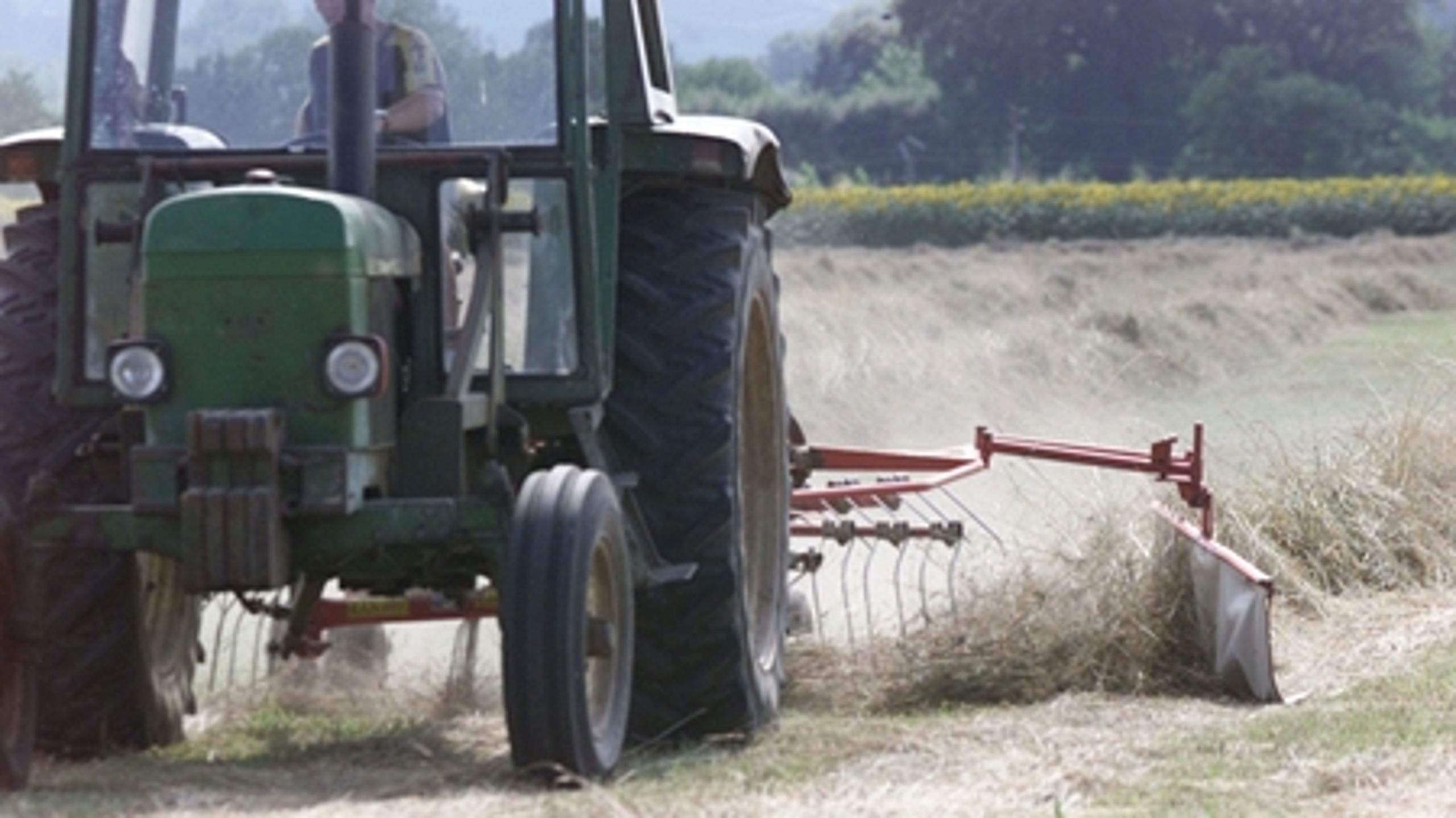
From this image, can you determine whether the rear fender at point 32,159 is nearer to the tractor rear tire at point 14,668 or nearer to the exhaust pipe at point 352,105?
the exhaust pipe at point 352,105

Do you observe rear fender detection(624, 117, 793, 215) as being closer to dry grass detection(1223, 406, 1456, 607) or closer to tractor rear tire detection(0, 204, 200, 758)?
tractor rear tire detection(0, 204, 200, 758)

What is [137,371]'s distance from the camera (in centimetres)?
647

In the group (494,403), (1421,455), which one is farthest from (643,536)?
(1421,455)

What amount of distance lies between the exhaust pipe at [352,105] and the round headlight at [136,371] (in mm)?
669

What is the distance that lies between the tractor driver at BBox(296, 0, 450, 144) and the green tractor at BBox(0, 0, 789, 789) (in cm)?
5

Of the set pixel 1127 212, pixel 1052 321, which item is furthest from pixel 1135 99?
pixel 1052 321

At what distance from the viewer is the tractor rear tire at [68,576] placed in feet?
23.5

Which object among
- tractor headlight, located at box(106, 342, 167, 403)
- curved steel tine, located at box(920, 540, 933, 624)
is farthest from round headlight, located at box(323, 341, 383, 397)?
curved steel tine, located at box(920, 540, 933, 624)

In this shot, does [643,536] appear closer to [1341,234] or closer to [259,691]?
[259,691]

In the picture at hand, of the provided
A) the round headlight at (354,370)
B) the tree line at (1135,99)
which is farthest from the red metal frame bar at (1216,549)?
the tree line at (1135,99)

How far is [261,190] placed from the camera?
6.50m

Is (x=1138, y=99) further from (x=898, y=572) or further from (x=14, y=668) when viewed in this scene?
(x=14, y=668)

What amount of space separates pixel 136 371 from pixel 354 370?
0.50 m

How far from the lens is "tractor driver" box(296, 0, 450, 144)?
7293 millimetres
